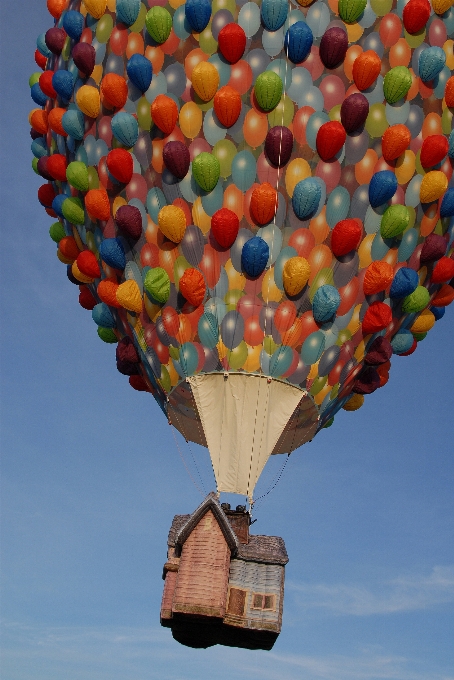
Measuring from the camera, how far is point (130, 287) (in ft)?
51.3

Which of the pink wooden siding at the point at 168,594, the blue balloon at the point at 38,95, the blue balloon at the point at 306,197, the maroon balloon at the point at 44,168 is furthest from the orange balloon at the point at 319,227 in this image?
the blue balloon at the point at 38,95

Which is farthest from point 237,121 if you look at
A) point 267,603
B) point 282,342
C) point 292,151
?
point 267,603

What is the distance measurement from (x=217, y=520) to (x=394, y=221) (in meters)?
4.58

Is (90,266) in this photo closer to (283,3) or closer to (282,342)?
(282,342)

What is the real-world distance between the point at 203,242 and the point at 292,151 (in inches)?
65.7

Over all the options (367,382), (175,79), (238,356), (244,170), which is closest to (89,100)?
(175,79)

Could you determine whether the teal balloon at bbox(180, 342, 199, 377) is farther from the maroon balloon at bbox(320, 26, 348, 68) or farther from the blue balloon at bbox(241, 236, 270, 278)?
the maroon balloon at bbox(320, 26, 348, 68)

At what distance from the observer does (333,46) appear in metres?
14.9

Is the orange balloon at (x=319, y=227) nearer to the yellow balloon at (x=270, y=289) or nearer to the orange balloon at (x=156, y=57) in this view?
the yellow balloon at (x=270, y=289)

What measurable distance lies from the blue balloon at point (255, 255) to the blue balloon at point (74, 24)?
4.19 meters

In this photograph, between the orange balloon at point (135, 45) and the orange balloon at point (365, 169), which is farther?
the orange balloon at point (135, 45)

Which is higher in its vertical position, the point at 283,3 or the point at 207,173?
the point at 283,3

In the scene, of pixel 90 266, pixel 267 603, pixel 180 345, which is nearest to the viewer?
pixel 267 603

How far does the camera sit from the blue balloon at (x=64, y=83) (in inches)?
642
